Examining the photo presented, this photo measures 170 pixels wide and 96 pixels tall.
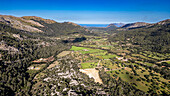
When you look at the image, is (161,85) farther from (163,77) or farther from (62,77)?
(62,77)

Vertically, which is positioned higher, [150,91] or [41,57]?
[41,57]

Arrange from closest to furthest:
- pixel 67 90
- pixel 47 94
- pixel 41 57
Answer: pixel 47 94 < pixel 67 90 < pixel 41 57

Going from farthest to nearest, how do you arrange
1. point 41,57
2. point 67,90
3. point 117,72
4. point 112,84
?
point 41,57, point 117,72, point 112,84, point 67,90

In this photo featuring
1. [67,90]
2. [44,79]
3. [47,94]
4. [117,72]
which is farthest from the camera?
[117,72]

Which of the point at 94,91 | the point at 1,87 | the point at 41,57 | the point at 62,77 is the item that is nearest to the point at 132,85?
the point at 94,91

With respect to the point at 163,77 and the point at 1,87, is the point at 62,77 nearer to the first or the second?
the point at 1,87

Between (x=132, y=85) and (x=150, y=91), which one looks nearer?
(x=150, y=91)

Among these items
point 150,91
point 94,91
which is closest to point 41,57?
point 94,91

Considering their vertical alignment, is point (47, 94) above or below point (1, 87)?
below

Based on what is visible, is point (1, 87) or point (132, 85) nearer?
point (1, 87)
